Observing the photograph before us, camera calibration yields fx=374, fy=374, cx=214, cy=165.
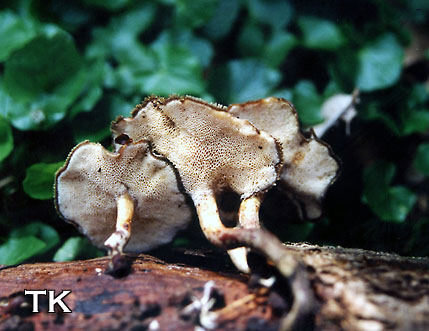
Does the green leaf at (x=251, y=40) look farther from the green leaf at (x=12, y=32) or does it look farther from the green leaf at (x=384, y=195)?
the green leaf at (x=12, y=32)

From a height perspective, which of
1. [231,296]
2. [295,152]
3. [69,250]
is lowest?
[69,250]

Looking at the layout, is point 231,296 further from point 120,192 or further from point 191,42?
point 191,42

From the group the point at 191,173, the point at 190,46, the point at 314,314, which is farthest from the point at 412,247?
the point at 190,46

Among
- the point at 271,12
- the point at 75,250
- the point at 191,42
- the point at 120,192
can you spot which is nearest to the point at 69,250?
the point at 75,250

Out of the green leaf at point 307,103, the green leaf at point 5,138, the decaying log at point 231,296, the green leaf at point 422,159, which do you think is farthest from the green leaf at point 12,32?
the green leaf at point 422,159

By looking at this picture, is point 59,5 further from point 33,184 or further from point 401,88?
point 401,88

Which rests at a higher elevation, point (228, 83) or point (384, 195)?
point (228, 83)

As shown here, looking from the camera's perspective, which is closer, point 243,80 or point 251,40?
point 243,80
